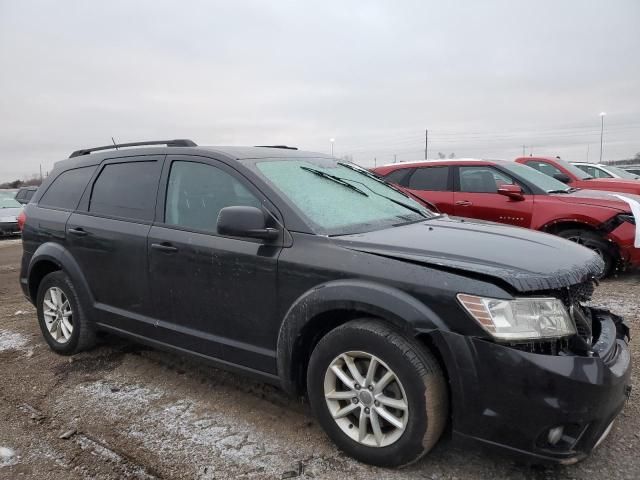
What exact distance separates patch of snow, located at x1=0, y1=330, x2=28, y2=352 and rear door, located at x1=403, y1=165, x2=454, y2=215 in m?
5.26

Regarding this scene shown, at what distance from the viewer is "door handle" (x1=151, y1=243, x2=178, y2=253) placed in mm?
3406

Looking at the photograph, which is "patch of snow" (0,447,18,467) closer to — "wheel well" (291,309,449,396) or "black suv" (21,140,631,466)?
"black suv" (21,140,631,466)

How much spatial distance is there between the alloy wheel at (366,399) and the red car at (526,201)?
4.83m

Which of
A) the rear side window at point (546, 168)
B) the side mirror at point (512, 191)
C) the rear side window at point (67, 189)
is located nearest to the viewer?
the rear side window at point (67, 189)

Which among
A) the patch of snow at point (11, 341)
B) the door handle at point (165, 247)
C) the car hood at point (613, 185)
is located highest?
the door handle at point (165, 247)

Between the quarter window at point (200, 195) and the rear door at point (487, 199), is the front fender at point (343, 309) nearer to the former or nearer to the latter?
the quarter window at point (200, 195)

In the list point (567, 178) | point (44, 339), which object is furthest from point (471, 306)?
point (567, 178)

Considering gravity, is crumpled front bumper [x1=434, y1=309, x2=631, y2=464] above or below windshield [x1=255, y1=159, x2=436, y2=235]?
below

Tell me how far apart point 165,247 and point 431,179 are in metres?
5.07

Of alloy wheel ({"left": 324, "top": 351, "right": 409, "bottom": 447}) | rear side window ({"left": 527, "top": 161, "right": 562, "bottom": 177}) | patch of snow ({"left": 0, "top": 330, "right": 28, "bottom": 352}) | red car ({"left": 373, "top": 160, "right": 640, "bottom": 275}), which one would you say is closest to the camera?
alloy wheel ({"left": 324, "top": 351, "right": 409, "bottom": 447})

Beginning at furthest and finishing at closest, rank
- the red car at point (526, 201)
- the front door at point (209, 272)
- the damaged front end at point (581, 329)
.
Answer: the red car at point (526, 201), the front door at point (209, 272), the damaged front end at point (581, 329)

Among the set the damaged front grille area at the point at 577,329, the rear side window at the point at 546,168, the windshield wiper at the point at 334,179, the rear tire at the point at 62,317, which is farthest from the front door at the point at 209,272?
the rear side window at the point at 546,168

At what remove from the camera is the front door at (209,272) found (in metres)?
3.03

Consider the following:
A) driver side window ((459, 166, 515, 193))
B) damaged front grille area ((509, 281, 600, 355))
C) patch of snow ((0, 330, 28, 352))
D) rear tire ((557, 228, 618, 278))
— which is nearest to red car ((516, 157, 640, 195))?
driver side window ((459, 166, 515, 193))
